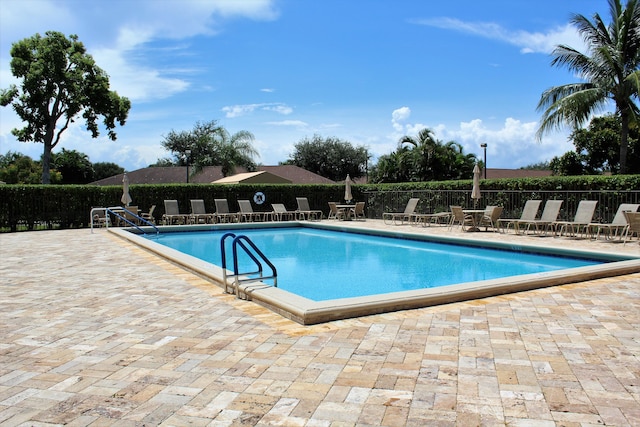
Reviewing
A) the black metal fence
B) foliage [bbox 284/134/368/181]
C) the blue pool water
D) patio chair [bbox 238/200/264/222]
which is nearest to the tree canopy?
the black metal fence

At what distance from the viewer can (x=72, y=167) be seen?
192ft

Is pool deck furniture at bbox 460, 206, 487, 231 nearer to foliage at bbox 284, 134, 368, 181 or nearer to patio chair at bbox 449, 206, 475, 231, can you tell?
patio chair at bbox 449, 206, 475, 231

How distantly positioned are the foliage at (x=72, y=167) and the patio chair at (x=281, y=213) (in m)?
43.6

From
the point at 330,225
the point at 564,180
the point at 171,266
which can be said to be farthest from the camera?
the point at 330,225

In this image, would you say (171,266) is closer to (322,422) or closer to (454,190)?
(322,422)

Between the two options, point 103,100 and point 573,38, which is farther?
point 103,100

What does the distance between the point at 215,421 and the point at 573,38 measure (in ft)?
72.4

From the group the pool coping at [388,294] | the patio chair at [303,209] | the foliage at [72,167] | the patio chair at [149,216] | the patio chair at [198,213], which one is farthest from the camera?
the foliage at [72,167]

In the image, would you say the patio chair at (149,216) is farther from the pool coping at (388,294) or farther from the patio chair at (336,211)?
the pool coping at (388,294)

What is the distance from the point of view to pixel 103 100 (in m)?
35.4

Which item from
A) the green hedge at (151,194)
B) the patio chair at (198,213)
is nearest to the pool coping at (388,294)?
the green hedge at (151,194)

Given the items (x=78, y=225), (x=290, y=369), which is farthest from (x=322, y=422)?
(x=78, y=225)

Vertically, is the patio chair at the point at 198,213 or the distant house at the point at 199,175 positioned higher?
the distant house at the point at 199,175

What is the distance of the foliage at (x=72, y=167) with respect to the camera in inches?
2274
